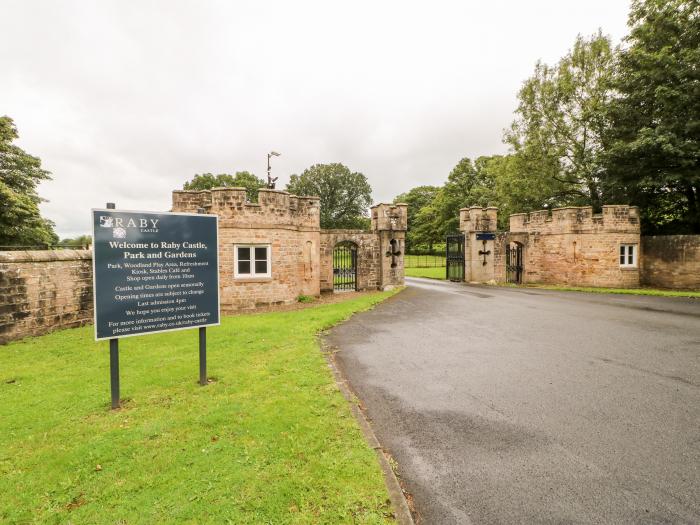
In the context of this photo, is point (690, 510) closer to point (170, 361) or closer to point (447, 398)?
point (447, 398)

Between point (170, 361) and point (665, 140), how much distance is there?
23.6 metres

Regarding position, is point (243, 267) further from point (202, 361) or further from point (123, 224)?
point (123, 224)

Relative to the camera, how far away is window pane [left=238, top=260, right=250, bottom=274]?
13.9 meters

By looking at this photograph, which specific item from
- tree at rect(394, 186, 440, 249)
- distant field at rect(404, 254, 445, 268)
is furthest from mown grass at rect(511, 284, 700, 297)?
tree at rect(394, 186, 440, 249)

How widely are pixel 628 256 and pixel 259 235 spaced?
20700 millimetres

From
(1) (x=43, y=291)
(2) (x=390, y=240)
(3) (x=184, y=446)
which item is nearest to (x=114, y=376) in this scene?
(3) (x=184, y=446)

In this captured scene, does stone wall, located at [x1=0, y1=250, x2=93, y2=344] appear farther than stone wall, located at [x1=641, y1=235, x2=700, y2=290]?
No

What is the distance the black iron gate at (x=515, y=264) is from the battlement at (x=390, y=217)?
8.25 m

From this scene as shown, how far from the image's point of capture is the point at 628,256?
19609 mm

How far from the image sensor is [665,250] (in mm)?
19344

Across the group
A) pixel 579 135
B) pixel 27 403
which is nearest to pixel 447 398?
pixel 27 403

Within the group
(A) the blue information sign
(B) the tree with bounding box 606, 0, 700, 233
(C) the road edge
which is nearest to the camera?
(C) the road edge

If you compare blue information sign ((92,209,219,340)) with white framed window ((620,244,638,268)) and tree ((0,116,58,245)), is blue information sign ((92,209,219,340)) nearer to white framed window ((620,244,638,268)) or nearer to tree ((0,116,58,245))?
tree ((0,116,58,245))

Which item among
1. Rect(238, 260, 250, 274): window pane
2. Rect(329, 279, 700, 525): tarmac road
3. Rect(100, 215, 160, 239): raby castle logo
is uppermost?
Rect(100, 215, 160, 239): raby castle logo
